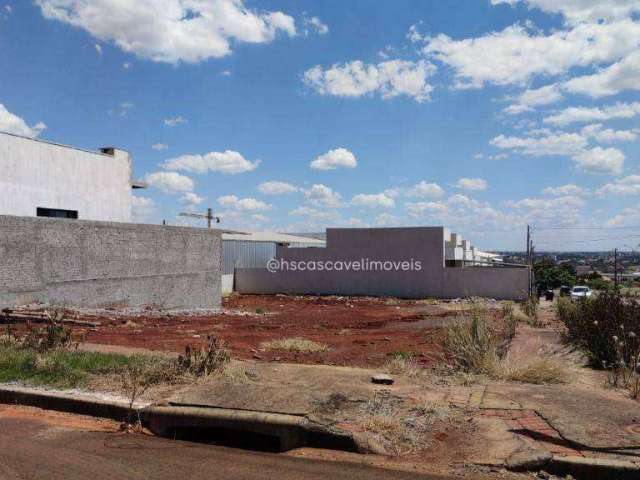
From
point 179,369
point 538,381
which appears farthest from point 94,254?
point 538,381

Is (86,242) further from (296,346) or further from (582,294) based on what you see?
(582,294)

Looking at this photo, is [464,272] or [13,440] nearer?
[13,440]

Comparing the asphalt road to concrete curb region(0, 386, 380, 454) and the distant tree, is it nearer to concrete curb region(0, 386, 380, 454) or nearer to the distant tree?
concrete curb region(0, 386, 380, 454)

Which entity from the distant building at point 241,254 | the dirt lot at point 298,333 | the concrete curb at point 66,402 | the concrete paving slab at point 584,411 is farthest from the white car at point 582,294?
the distant building at point 241,254

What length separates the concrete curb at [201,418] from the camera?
541cm

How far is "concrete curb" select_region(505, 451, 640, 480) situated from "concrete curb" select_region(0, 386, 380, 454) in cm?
117

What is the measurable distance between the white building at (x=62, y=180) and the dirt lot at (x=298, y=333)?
8.44 meters

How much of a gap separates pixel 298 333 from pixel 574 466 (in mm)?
10669

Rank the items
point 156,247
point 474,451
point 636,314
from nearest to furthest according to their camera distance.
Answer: point 474,451 < point 636,314 < point 156,247

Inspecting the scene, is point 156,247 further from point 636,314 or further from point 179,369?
point 636,314

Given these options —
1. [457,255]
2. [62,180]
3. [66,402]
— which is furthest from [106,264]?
[457,255]

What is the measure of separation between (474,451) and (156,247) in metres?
16.8

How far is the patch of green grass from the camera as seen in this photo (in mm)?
7371

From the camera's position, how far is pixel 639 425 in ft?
18.2
